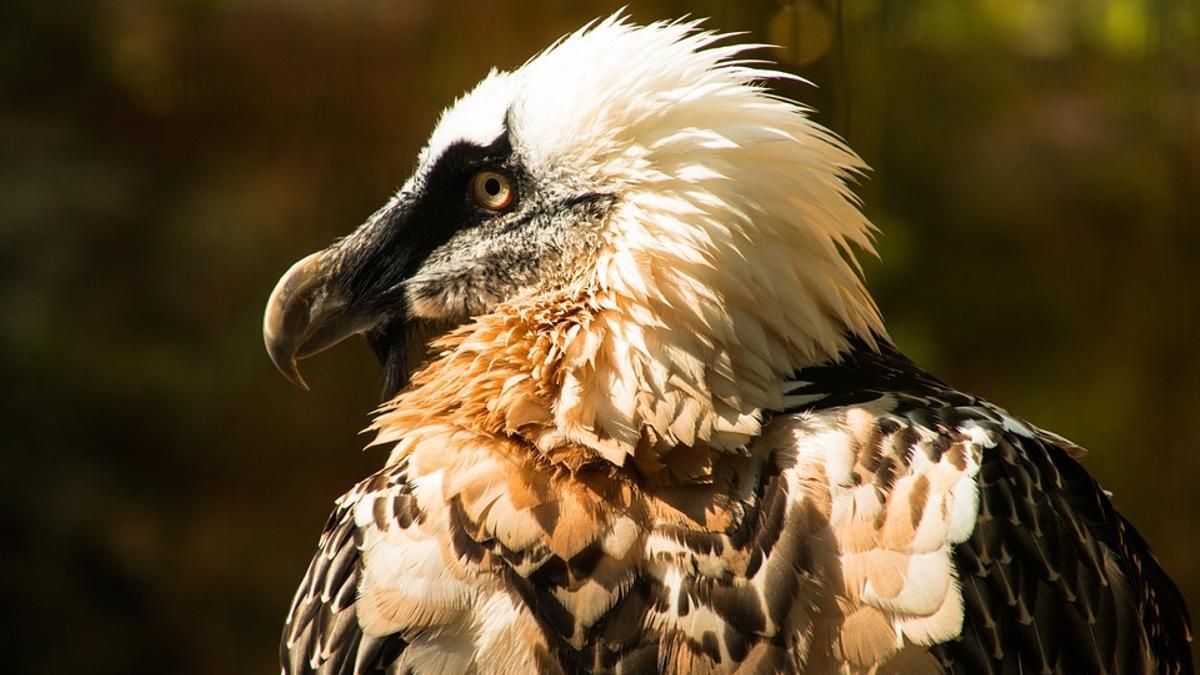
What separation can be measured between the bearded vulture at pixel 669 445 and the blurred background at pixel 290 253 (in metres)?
1.79

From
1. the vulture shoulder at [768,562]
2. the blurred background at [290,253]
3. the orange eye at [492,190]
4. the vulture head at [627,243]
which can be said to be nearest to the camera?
the vulture shoulder at [768,562]

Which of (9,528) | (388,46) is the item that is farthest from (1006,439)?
(9,528)

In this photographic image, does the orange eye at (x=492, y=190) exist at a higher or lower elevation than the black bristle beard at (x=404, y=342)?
higher

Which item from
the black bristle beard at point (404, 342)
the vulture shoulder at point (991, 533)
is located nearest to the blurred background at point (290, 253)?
the black bristle beard at point (404, 342)

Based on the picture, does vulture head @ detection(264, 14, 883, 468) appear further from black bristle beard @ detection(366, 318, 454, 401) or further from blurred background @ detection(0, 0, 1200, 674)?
blurred background @ detection(0, 0, 1200, 674)

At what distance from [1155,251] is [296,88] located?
260 cm

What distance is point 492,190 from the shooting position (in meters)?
1.75

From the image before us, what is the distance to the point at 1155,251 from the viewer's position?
3.53 metres

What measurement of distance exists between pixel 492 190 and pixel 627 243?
285 mm

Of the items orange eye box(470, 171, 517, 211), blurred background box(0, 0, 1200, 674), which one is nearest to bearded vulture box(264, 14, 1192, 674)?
orange eye box(470, 171, 517, 211)

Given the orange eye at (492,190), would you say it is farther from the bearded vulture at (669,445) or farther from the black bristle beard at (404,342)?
the black bristle beard at (404,342)

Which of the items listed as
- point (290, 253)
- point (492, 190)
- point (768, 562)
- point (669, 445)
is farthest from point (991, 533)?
point (290, 253)

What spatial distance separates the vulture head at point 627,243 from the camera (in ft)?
4.91

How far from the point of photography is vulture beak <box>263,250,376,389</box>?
1.73m
